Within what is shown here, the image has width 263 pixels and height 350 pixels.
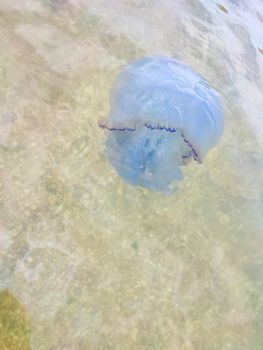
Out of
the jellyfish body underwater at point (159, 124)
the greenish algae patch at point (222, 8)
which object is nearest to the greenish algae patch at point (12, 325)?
the jellyfish body underwater at point (159, 124)

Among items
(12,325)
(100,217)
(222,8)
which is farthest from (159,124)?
(222,8)

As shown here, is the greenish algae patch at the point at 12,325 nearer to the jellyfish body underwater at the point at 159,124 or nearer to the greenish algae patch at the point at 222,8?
the jellyfish body underwater at the point at 159,124

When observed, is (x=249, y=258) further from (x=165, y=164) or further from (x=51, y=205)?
(x=51, y=205)

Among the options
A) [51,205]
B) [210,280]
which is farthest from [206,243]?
[51,205]

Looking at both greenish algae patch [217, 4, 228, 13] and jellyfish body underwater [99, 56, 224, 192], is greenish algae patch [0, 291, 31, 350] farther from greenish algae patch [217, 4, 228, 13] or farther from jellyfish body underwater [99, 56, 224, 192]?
greenish algae patch [217, 4, 228, 13]

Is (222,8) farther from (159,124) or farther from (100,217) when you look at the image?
(100,217)
